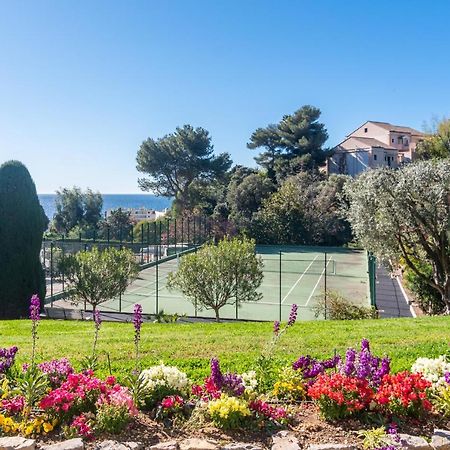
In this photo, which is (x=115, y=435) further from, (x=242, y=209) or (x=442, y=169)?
(x=242, y=209)

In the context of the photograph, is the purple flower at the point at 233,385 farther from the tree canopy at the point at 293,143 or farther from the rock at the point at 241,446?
the tree canopy at the point at 293,143

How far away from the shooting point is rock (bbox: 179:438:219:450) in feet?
8.76

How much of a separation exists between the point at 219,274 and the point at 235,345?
704 cm

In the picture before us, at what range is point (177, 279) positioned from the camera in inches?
531

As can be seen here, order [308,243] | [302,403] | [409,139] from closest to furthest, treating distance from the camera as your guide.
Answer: [302,403] < [308,243] < [409,139]

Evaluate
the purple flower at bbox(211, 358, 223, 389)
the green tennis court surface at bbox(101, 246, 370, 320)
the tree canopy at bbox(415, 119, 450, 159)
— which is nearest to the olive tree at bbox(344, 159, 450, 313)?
the green tennis court surface at bbox(101, 246, 370, 320)

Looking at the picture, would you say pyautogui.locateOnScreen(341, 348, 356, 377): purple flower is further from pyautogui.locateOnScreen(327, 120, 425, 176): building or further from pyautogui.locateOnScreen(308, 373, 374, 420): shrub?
pyautogui.locateOnScreen(327, 120, 425, 176): building

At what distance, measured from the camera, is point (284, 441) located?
108 inches

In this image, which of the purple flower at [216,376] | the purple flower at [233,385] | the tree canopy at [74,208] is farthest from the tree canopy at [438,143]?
the purple flower at [216,376]

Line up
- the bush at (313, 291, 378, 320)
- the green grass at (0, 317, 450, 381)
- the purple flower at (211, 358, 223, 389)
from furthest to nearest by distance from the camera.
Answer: the bush at (313, 291, 378, 320) < the green grass at (0, 317, 450, 381) < the purple flower at (211, 358, 223, 389)

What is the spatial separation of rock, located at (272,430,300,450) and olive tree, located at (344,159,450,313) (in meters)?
9.03

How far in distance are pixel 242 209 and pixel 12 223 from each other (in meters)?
27.4

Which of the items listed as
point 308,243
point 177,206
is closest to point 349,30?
point 308,243

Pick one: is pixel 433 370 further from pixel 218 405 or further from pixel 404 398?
pixel 218 405
